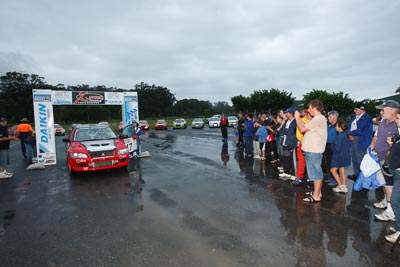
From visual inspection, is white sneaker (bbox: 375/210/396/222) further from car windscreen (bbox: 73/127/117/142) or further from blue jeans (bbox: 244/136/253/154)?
car windscreen (bbox: 73/127/117/142)

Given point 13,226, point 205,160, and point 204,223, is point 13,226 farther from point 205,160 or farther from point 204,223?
point 205,160

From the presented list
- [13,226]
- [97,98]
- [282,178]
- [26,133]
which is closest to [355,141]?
[282,178]

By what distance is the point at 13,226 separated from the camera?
12.9 feet

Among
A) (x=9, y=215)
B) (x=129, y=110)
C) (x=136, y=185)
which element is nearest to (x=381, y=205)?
(x=136, y=185)

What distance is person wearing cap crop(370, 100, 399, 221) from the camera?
3.67 m

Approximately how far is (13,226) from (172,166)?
482 cm

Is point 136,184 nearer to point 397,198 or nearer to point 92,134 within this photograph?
point 92,134

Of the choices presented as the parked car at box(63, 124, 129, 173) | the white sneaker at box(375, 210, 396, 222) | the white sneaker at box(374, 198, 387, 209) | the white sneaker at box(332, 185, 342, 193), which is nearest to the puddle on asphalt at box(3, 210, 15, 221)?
the parked car at box(63, 124, 129, 173)

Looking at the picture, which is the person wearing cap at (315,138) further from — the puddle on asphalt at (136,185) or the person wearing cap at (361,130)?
the puddle on asphalt at (136,185)

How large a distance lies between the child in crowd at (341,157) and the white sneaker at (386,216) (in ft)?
4.03

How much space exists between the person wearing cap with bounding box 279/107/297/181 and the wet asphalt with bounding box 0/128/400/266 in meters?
0.49

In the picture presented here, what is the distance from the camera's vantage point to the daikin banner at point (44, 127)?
9.05 m

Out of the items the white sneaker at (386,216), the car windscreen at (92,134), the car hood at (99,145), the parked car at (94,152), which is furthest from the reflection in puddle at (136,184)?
the white sneaker at (386,216)

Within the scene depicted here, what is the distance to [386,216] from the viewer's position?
143 inches
